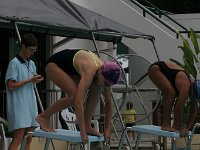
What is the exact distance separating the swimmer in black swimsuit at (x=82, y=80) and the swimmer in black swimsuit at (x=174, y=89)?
1.15 metres

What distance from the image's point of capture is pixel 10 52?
1141 cm

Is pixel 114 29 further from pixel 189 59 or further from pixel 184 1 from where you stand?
pixel 184 1

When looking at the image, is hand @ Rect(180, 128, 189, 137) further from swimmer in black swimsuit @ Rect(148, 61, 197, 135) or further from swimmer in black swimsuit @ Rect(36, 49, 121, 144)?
swimmer in black swimsuit @ Rect(36, 49, 121, 144)

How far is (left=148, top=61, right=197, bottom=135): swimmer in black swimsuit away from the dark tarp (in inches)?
54.1

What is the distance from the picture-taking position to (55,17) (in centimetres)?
788

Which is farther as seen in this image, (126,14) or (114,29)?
(126,14)

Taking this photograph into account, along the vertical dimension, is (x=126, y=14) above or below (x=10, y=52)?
above

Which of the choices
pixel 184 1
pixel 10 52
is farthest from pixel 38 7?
pixel 184 1

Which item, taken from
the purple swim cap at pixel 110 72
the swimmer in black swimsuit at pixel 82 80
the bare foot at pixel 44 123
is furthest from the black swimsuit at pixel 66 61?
the bare foot at pixel 44 123

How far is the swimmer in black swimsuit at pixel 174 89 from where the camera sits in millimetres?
6906

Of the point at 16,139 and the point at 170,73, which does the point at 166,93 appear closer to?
the point at 170,73

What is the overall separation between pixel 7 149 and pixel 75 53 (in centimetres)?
176

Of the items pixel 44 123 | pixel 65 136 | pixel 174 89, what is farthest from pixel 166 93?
pixel 65 136

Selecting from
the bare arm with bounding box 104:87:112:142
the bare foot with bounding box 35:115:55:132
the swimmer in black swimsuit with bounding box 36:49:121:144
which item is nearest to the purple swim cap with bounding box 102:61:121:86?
the swimmer in black swimsuit with bounding box 36:49:121:144
